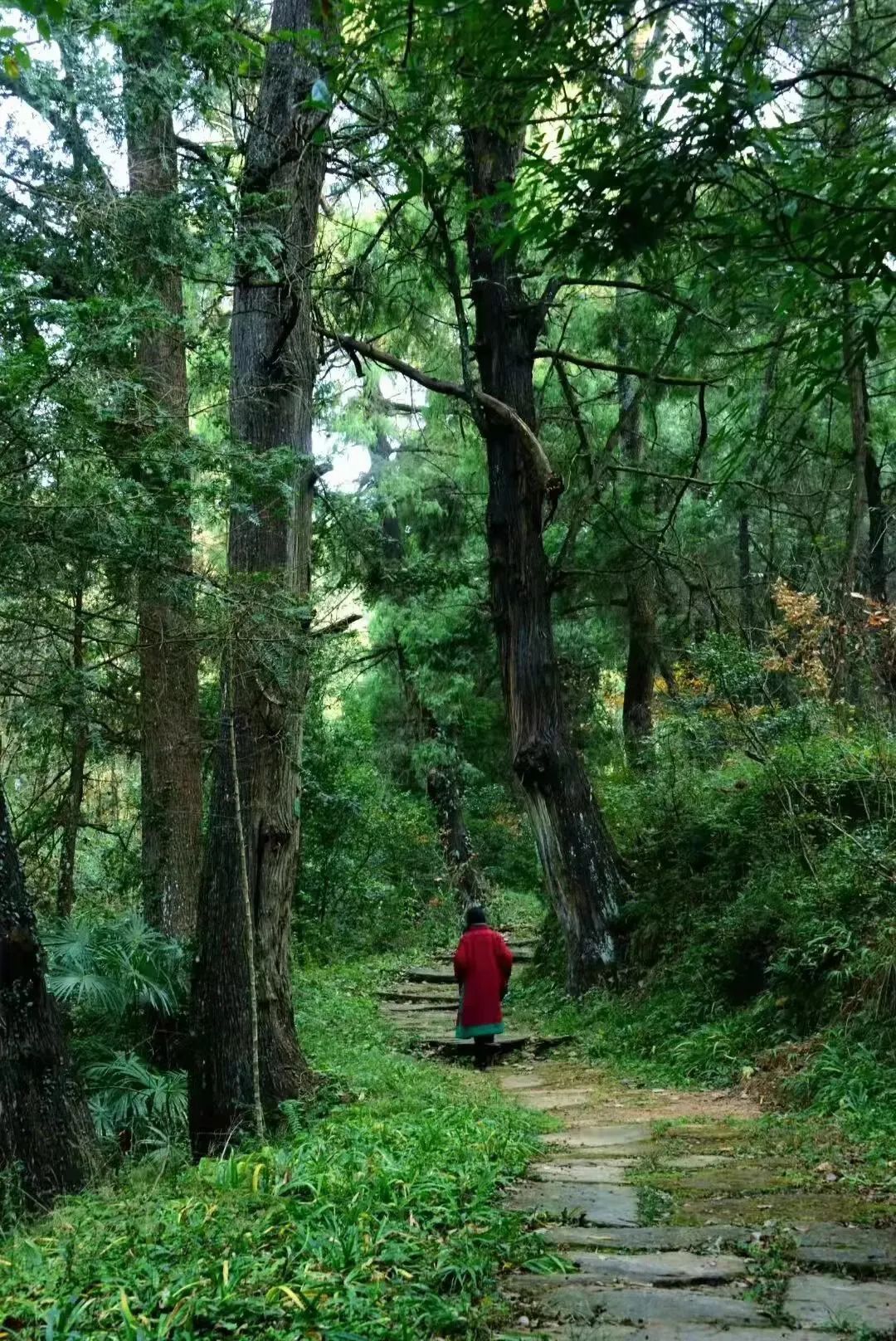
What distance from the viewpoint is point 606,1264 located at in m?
3.89

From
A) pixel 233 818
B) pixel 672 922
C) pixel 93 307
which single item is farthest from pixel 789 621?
pixel 93 307

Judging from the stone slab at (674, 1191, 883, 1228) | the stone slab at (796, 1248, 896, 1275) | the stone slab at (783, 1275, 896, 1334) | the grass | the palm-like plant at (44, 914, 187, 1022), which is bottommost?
the stone slab at (674, 1191, 883, 1228)

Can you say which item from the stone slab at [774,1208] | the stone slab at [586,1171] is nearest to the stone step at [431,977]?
the stone slab at [586,1171]

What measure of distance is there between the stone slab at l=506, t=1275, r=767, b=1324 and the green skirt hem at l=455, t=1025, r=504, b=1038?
676 cm

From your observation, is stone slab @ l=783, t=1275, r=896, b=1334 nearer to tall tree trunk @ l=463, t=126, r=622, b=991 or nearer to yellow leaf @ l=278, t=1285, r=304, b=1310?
yellow leaf @ l=278, t=1285, r=304, b=1310

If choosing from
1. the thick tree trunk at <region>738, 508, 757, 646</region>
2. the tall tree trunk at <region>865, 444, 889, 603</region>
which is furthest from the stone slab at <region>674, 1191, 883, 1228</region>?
the thick tree trunk at <region>738, 508, 757, 646</region>

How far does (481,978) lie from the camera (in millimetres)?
10492

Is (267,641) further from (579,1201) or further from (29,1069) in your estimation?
(579,1201)

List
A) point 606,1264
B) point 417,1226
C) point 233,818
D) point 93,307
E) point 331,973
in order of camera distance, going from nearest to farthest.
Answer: point 606,1264
point 417,1226
point 93,307
point 233,818
point 331,973

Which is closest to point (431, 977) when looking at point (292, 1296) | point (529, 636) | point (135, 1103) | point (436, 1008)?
point (436, 1008)

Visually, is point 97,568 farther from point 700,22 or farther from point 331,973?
point 331,973

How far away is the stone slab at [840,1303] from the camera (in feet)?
11.1

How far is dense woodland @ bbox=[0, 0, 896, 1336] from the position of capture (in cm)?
409

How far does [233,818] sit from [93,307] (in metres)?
3.30
